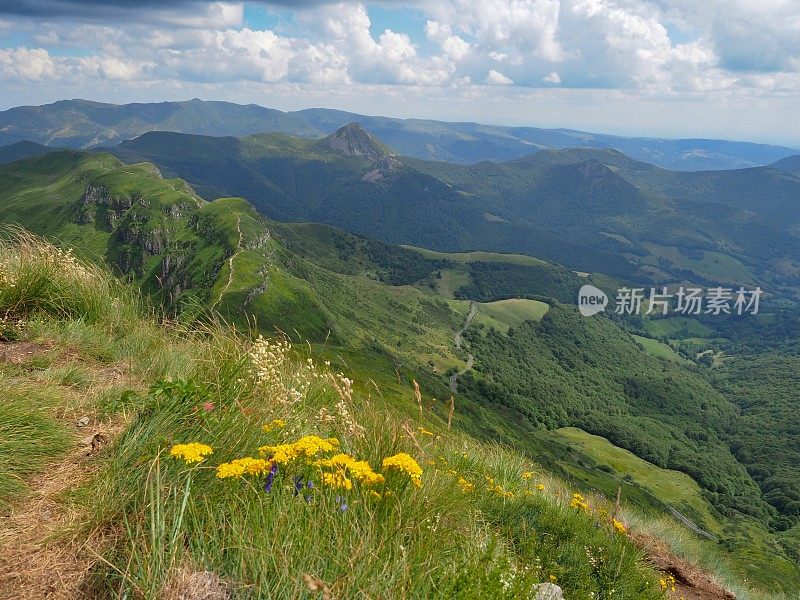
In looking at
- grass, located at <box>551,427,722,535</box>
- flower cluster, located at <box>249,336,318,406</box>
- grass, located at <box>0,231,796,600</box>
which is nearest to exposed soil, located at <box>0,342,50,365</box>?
grass, located at <box>0,231,796,600</box>

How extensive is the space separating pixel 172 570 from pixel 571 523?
5407 millimetres

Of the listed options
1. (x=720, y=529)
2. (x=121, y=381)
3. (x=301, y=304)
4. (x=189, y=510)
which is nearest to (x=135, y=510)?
(x=189, y=510)

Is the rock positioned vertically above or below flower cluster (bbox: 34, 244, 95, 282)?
below

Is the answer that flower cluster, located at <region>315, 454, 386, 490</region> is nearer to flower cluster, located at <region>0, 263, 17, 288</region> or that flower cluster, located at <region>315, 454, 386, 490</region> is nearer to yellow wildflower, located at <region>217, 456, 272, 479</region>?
yellow wildflower, located at <region>217, 456, 272, 479</region>

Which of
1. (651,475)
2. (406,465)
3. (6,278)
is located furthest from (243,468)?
(651,475)

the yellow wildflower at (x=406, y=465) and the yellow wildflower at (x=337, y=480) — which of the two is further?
the yellow wildflower at (x=406, y=465)

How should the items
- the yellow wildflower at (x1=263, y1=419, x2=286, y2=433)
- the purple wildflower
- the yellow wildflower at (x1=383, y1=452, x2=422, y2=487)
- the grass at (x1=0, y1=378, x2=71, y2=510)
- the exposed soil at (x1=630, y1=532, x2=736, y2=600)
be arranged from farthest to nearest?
the exposed soil at (x1=630, y1=532, x2=736, y2=600) → the yellow wildflower at (x1=263, y1=419, x2=286, y2=433) → the yellow wildflower at (x1=383, y1=452, x2=422, y2=487) → the grass at (x1=0, y1=378, x2=71, y2=510) → the purple wildflower

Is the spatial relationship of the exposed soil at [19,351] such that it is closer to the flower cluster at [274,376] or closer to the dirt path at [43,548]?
the flower cluster at [274,376]

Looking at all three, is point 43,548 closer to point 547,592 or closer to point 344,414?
point 344,414

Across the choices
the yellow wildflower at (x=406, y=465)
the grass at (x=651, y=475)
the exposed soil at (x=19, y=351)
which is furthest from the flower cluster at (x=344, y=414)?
the grass at (x=651, y=475)

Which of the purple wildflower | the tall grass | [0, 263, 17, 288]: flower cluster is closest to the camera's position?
the tall grass

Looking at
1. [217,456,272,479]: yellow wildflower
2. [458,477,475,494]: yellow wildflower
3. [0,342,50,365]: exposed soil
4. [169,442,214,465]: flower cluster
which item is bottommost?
[458,477,475,494]: yellow wildflower

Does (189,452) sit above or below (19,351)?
above

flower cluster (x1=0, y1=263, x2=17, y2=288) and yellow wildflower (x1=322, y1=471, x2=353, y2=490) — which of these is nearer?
yellow wildflower (x1=322, y1=471, x2=353, y2=490)
